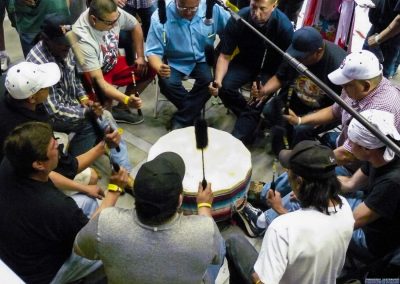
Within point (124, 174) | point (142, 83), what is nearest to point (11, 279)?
point (124, 174)

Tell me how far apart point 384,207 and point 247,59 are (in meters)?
1.93

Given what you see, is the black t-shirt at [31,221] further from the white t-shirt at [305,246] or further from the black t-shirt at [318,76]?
the black t-shirt at [318,76]

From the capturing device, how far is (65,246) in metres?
2.13

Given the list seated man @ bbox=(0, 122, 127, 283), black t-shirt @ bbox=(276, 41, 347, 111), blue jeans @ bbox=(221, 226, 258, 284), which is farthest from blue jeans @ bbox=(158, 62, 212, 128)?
seated man @ bbox=(0, 122, 127, 283)

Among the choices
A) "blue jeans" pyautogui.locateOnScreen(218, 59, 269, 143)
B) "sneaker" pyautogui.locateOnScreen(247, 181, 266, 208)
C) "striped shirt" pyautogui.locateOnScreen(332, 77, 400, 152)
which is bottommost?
"sneaker" pyautogui.locateOnScreen(247, 181, 266, 208)

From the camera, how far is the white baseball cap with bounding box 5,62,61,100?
2.53 meters

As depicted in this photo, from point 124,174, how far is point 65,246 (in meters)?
0.44

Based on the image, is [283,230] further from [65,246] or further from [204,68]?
[204,68]

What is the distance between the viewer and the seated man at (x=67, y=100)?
289 cm

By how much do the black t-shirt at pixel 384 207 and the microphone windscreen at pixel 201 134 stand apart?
101cm

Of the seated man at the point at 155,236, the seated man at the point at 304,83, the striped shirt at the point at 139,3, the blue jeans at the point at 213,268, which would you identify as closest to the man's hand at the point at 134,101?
the seated man at the point at 304,83

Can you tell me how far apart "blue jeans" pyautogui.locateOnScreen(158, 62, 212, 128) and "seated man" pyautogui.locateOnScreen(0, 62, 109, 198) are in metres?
1.09

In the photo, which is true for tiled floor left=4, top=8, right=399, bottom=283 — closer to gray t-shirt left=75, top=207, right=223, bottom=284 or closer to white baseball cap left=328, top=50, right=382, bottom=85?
white baseball cap left=328, top=50, right=382, bottom=85

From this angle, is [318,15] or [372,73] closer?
[372,73]
